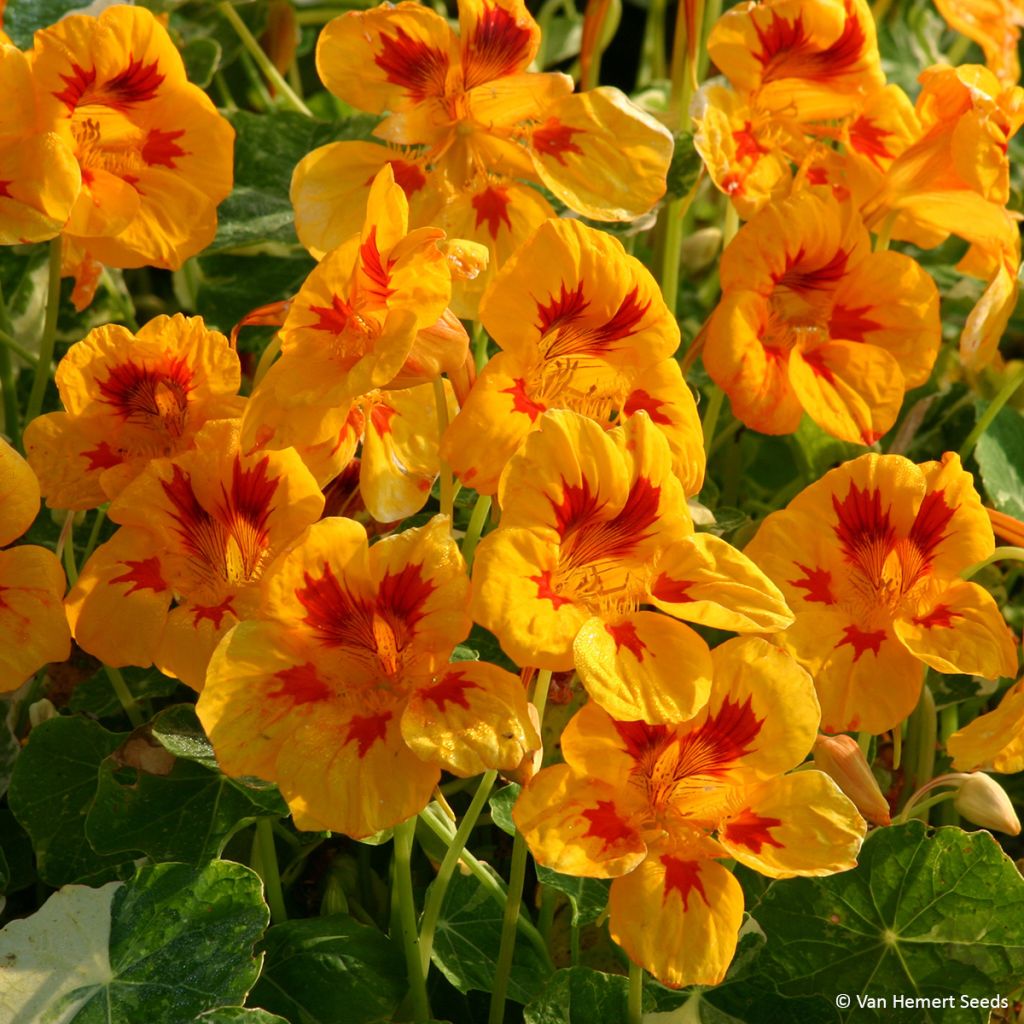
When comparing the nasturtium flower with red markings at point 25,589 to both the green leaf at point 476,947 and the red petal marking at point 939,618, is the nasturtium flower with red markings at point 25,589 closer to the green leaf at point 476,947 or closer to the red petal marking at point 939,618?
the green leaf at point 476,947

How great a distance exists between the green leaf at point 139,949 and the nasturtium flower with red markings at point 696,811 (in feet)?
0.70

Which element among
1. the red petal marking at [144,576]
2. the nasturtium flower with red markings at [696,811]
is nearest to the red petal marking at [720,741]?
the nasturtium flower with red markings at [696,811]

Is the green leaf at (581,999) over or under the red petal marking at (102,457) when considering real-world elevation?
under

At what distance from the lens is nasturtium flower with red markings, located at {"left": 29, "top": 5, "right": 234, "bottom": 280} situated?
917 millimetres

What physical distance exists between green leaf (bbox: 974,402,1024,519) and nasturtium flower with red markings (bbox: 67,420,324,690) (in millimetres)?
605

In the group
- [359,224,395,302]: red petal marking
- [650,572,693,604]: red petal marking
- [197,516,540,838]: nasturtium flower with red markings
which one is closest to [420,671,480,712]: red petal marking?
[197,516,540,838]: nasturtium flower with red markings

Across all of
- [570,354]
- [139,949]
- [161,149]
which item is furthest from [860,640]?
[161,149]

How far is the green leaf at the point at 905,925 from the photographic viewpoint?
845 mm

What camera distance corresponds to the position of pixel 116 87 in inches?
36.4

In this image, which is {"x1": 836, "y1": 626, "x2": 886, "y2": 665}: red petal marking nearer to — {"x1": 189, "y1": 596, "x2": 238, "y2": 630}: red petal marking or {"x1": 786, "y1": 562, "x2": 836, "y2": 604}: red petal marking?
{"x1": 786, "y1": 562, "x2": 836, "y2": 604}: red petal marking

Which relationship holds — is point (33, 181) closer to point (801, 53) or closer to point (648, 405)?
point (648, 405)

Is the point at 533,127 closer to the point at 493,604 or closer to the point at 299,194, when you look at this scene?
the point at 299,194

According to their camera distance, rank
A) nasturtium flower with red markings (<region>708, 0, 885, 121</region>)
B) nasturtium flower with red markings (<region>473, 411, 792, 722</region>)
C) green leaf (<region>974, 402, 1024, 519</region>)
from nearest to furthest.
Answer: nasturtium flower with red markings (<region>473, 411, 792, 722</region>) < nasturtium flower with red markings (<region>708, 0, 885, 121</region>) < green leaf (<region>974, 402, 1024, 519</region>)

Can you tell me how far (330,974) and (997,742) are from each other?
43 centimetres
